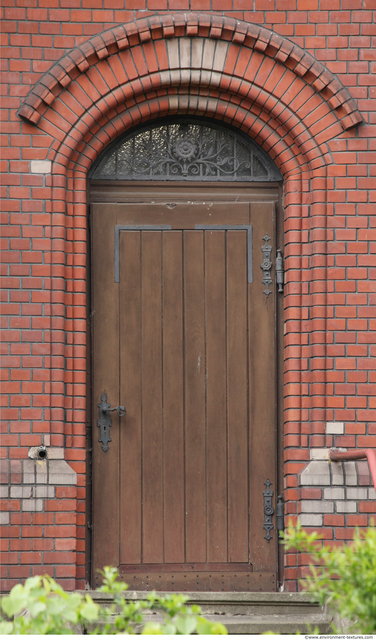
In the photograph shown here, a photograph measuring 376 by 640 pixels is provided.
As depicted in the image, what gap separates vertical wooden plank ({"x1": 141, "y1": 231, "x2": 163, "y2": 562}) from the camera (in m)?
4.74

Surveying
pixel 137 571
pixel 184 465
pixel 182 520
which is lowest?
pixel 137 571

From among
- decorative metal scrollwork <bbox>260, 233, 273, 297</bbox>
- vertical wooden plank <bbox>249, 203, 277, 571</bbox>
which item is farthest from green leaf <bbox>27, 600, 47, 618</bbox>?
decorative metal scrollwork <bbox>260, 233, 273, 297</bbox>

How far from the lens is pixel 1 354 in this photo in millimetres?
4566

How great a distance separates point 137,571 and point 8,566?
33.8 inches

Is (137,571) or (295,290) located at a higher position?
(295,290)

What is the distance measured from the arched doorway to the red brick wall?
0.66 ft

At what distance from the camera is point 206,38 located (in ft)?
15.6

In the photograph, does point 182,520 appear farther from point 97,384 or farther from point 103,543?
point 97,384

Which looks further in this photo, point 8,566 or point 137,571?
point 137,571

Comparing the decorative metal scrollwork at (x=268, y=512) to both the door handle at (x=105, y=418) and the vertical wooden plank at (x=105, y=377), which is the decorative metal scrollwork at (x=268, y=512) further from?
the door handle at (x=105, y=418)

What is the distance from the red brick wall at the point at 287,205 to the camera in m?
4.58

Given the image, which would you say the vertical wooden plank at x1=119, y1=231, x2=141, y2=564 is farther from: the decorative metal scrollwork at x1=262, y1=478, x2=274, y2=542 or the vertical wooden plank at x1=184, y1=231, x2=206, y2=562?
the decorative metal scrollwork at x1=262, y1=478, x2=274, y2=542

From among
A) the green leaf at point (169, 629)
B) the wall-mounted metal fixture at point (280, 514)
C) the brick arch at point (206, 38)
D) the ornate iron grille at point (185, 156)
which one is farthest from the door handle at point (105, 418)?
the green leaf at point (169, 629)

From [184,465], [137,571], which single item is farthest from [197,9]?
[137,571]
